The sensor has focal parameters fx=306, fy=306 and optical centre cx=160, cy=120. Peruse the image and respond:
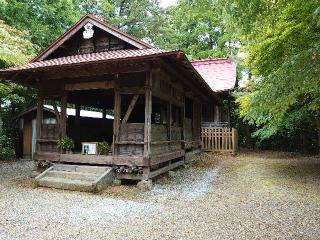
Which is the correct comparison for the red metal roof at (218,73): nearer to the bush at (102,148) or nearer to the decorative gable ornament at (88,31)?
the decorative gable ornament at (88,31)

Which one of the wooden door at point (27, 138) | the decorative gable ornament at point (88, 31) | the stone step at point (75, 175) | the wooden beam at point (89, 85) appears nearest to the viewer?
the stone step at point (75, 175)

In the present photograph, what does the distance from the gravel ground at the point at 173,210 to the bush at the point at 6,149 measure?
19.5 feet

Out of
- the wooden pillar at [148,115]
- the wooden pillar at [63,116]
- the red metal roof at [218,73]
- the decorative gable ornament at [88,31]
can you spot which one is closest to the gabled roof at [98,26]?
the decorative gable ornament at [88,31]

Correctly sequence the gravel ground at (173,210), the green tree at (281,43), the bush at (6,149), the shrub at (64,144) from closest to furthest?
1. the green tree at (281,43)
2. the gravel ground at (173,210)
3. the shrub at (64,144)
4. the bush at (6,149)

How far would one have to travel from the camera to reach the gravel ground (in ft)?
16.8

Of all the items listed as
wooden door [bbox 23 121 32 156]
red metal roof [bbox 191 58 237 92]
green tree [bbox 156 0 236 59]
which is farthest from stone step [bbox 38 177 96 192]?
green tree [bbox 156 0 236 59]

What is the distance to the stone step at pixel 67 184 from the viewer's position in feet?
26.6

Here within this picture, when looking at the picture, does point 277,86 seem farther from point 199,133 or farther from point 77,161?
point 199,133

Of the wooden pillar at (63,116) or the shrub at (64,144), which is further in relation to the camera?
the wooden pillar at (63,116)

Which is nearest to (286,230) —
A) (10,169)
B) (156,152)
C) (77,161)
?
(156,152)

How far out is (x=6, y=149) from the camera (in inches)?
647

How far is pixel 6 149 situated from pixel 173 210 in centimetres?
1309

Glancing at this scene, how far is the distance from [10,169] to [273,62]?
35.8ft

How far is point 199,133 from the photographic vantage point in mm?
18062
